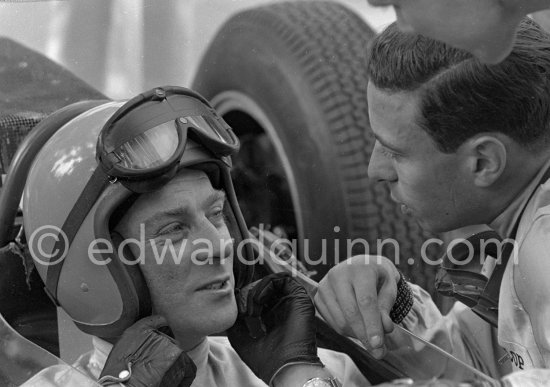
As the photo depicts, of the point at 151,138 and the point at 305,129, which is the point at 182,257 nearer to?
the point at 151,138

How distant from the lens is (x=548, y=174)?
1.55 m

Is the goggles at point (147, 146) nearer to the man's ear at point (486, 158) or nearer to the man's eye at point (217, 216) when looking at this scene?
the man's eye at point (217, 216)

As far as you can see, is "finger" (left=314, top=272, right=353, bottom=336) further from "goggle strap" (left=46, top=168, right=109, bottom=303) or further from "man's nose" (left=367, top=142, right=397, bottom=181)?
"goggle strap" (left=46, top=168, right=109, bottom=303)

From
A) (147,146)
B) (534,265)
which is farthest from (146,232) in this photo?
(534,265)

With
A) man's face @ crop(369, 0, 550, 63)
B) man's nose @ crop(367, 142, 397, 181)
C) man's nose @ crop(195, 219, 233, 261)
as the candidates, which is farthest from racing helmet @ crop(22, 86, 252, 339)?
man's face @ crop(369, 0, 550, 63)

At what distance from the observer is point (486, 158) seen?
1556mm

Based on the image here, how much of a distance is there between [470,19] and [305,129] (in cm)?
90

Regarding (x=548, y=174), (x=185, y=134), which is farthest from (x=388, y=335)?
(x=185, y=134)

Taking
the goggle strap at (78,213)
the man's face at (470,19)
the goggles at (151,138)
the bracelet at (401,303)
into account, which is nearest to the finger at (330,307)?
the bracelet at (401,303)

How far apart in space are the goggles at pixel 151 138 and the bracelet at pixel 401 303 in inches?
16.6

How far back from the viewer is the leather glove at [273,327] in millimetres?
1579

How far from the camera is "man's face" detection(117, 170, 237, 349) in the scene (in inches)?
61.4

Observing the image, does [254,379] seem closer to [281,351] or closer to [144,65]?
[281,351]

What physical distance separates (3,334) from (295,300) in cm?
49
